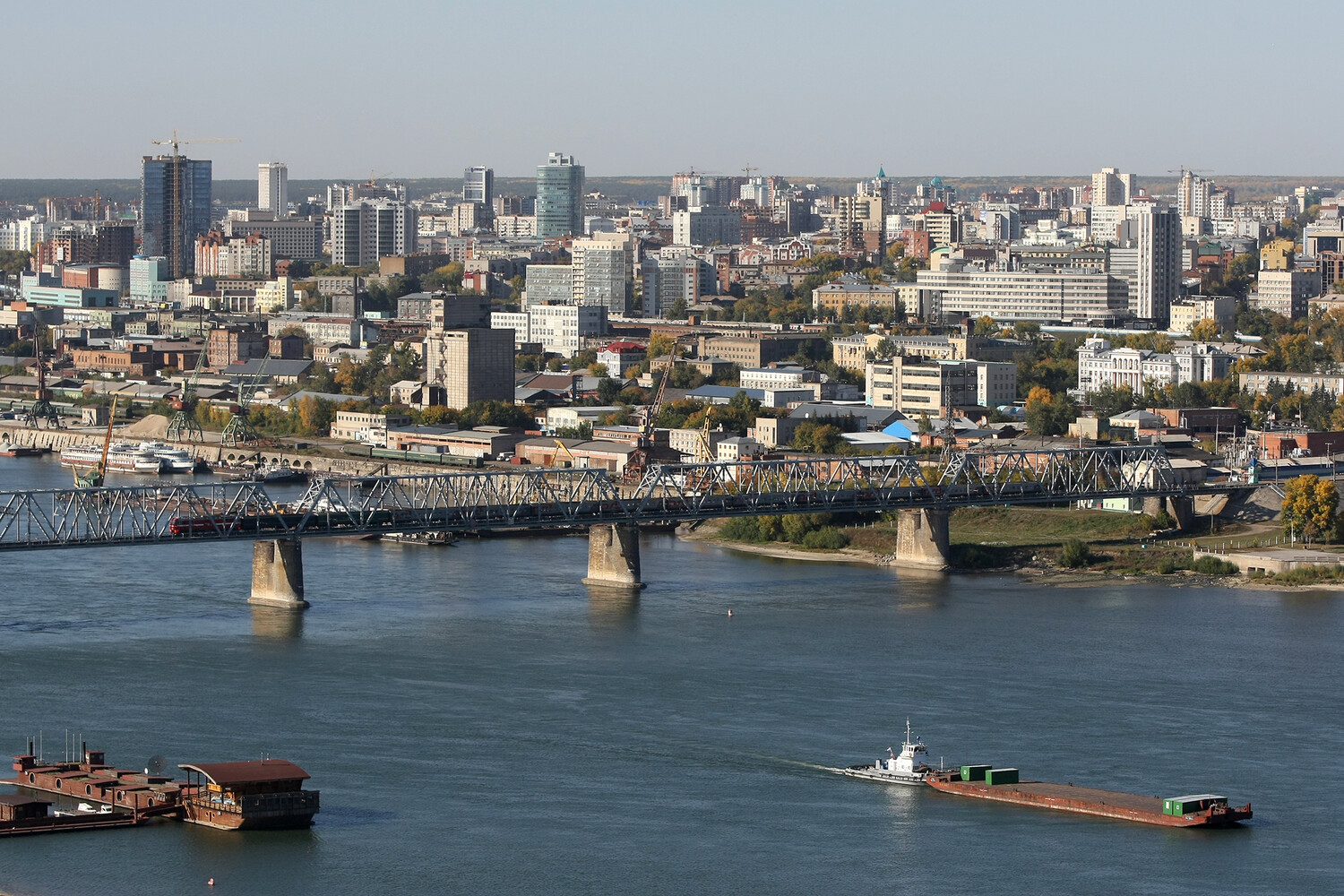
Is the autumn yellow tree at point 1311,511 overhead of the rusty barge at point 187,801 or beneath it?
overhead

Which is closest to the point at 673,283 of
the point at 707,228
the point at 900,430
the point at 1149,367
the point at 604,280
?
the point at 604,280

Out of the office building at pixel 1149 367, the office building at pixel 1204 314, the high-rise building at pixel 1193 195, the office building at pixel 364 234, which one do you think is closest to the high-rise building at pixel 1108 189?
the high-rise building at pixel 1193 195

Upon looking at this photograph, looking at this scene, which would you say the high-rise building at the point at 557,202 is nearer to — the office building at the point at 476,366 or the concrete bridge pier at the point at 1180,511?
the office building at the point at 476,366

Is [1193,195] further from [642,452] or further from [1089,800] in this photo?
[1089,800]

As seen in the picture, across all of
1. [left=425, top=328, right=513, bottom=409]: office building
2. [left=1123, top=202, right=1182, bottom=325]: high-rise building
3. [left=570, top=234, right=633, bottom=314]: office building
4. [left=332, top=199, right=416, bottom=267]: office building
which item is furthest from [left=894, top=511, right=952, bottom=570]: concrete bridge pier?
[left=332, top=199, right=416, bottom=267]: office building

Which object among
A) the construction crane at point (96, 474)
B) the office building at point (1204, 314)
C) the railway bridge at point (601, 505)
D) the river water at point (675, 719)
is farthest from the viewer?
the office building at point (1204, 314)

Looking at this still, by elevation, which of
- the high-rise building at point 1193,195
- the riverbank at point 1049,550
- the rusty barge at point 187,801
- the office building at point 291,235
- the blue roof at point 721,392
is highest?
the high-rise building at point 1193,195
